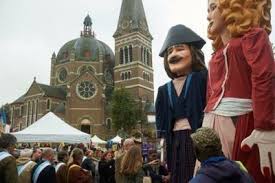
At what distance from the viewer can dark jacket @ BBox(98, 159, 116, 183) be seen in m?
9.90

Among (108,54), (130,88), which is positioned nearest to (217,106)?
(130,88)

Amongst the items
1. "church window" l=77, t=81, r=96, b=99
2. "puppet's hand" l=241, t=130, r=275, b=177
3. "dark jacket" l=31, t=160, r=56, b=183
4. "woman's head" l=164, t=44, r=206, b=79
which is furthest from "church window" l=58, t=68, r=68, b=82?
"puppet's hand" l=241, t=130, r=275, b=177

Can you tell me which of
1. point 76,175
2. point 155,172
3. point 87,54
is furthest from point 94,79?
point 76,175

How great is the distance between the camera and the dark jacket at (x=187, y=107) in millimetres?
3568

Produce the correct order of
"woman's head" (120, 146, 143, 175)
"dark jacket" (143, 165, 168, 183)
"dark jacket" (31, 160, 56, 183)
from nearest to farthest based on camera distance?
"dark jacket" (31, 160, 56, 183), "woman's head" (120, 146, 143, 175), "dark jacket" (143, 165, 168, 183)

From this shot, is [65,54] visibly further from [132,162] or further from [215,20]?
[215,20]

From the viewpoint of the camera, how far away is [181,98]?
146 inches

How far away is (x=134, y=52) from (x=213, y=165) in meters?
57.3

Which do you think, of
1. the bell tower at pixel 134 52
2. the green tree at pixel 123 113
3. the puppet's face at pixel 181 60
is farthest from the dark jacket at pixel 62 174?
the bell tower at pixel 134 52

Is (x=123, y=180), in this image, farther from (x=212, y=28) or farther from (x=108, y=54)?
(x=108, y=54)

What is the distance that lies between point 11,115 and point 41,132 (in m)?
55.6

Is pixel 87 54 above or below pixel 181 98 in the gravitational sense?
above

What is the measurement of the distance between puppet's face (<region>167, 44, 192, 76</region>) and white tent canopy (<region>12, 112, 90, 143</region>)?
493 inches

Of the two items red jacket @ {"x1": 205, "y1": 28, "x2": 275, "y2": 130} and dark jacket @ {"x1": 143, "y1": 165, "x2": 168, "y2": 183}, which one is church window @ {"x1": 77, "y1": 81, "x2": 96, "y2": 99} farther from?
red jacket @ {"x1": 205, "y1": 28, "x2": 275, "y2": 130}
